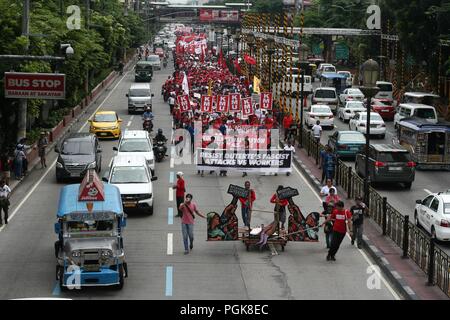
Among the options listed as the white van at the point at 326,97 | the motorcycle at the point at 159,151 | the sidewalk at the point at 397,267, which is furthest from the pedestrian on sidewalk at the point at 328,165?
the white van at the point at 326,97

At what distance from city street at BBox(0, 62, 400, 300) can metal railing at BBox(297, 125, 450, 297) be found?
1071 mm

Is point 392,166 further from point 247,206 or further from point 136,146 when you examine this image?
point 247,206

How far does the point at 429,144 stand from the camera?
40.4m

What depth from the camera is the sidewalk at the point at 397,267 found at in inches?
813

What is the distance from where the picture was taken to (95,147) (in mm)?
37625

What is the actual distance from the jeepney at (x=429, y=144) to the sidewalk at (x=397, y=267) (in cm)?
1186

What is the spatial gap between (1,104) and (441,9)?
2794cm

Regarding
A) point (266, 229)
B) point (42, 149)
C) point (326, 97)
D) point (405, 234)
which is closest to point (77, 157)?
point (42, 149)

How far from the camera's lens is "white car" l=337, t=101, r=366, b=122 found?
5991 centimetres

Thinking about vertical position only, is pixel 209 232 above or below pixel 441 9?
below

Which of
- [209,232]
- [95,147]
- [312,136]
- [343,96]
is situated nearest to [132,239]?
[209,232]

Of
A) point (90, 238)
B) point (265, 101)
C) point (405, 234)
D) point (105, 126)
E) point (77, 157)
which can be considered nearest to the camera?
point (90, 238)

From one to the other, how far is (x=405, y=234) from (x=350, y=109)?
36.9 m
